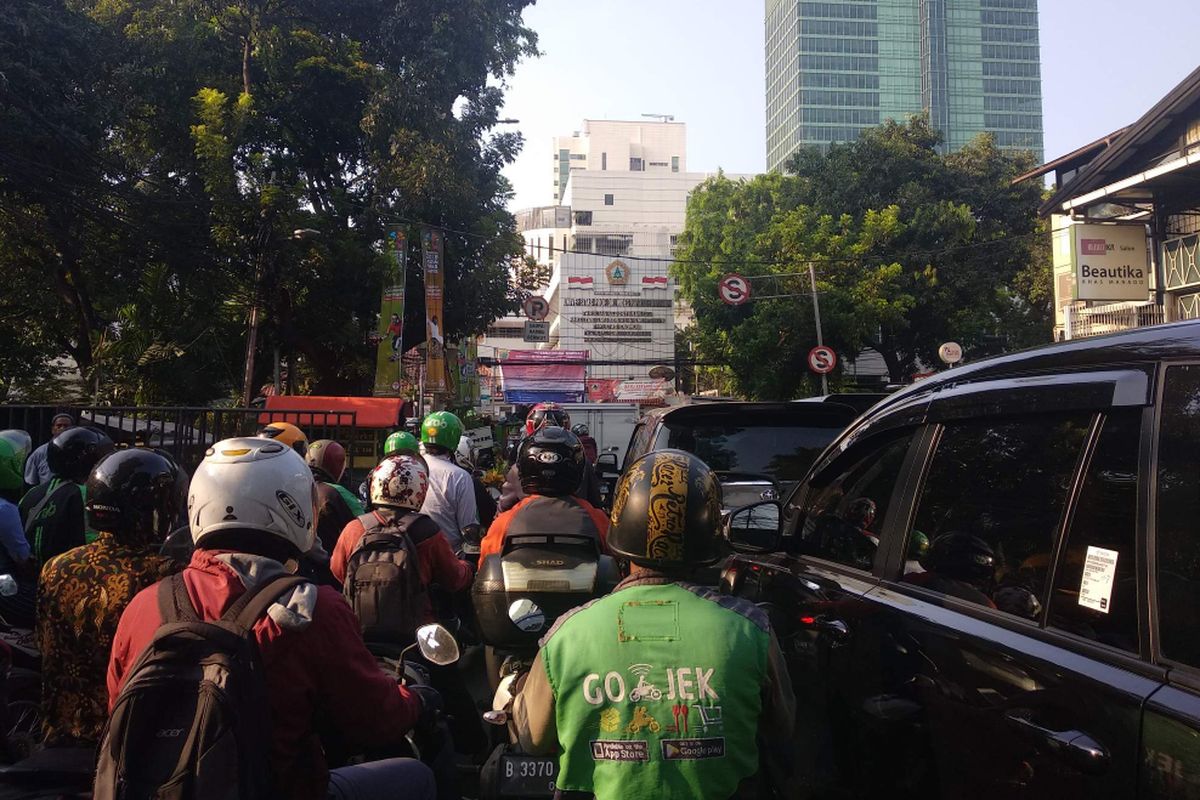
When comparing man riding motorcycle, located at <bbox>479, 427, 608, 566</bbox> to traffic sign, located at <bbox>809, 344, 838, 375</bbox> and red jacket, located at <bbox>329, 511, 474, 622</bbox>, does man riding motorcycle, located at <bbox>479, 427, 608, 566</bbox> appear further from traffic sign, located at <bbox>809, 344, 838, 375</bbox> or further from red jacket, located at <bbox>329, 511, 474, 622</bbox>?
traffic sign, located at <bbox>809, 344, 838, 375</bbox>

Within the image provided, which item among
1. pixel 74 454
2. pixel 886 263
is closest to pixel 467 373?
pixel 886 263

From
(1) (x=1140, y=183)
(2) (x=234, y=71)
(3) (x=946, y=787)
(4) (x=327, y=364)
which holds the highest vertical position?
(2) (x=234, y=71)

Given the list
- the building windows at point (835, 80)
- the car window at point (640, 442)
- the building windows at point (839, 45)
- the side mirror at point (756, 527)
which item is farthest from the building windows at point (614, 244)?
the side mirror at point (756, 527)

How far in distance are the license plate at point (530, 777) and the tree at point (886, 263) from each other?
29607 mm

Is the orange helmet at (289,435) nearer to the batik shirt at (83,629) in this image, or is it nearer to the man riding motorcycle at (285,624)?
the batik shirt at (83,629)

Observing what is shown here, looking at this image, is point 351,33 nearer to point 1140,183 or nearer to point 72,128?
point 72,128

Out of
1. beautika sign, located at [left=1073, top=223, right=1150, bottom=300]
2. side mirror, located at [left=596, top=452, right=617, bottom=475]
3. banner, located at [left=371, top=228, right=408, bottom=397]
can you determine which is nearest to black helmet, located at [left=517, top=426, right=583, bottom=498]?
side mirror, located at [left=596, top=452, right=617, bottom=475]

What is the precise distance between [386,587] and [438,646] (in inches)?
55.7

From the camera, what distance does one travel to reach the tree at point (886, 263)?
106 feet

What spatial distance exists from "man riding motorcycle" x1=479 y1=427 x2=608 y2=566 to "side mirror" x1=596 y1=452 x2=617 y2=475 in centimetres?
343

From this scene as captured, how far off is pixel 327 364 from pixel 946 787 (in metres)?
25.0

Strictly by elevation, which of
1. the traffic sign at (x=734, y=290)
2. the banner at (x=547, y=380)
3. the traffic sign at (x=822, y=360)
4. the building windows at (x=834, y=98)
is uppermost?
the building windows at (x=834, y=98)

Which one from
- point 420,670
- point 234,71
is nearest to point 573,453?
point 420,670

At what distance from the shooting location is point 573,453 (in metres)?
4.50
